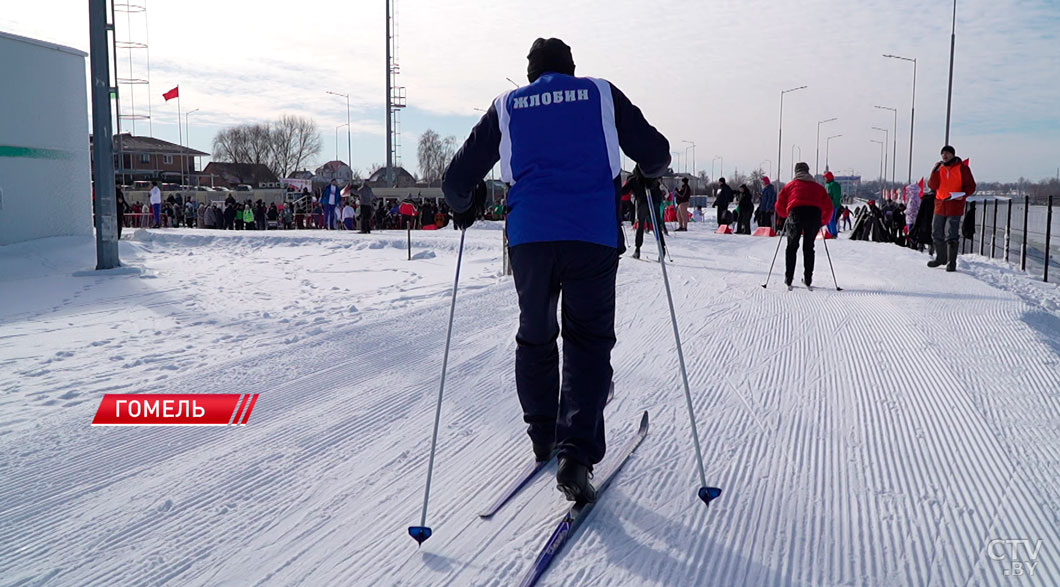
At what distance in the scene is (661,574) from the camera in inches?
97.6

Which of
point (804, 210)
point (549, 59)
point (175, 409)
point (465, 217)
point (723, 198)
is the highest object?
point (723, 198)

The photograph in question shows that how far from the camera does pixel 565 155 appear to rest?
9.66ft

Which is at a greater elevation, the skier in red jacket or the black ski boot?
the skier in red jacket

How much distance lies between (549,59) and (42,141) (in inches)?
686

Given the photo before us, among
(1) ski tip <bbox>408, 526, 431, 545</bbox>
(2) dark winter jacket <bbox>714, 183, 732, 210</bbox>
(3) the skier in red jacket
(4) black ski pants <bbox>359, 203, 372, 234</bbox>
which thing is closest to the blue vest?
(1) ski tip <bbox>408, 526, 431, 545</bbox>

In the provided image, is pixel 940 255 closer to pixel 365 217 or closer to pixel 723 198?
pixel 723 198

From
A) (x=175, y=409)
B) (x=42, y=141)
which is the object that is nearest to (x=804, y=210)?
(x=175, y=409)

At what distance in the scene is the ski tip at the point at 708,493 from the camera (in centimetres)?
292

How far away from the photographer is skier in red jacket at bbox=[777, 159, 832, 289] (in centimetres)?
931

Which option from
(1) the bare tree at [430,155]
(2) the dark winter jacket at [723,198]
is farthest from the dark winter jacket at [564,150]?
(1) the bare tree at [430,155]

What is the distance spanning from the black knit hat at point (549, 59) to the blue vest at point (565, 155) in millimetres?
121

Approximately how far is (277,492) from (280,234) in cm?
1789

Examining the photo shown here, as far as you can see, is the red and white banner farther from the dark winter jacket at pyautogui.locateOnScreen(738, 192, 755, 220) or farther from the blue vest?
the dark winter jacket at pyautogui.locateOnScreen(738, 192, 755, 220)

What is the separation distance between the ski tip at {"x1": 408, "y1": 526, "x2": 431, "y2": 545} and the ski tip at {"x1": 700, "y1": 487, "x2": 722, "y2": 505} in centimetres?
107
